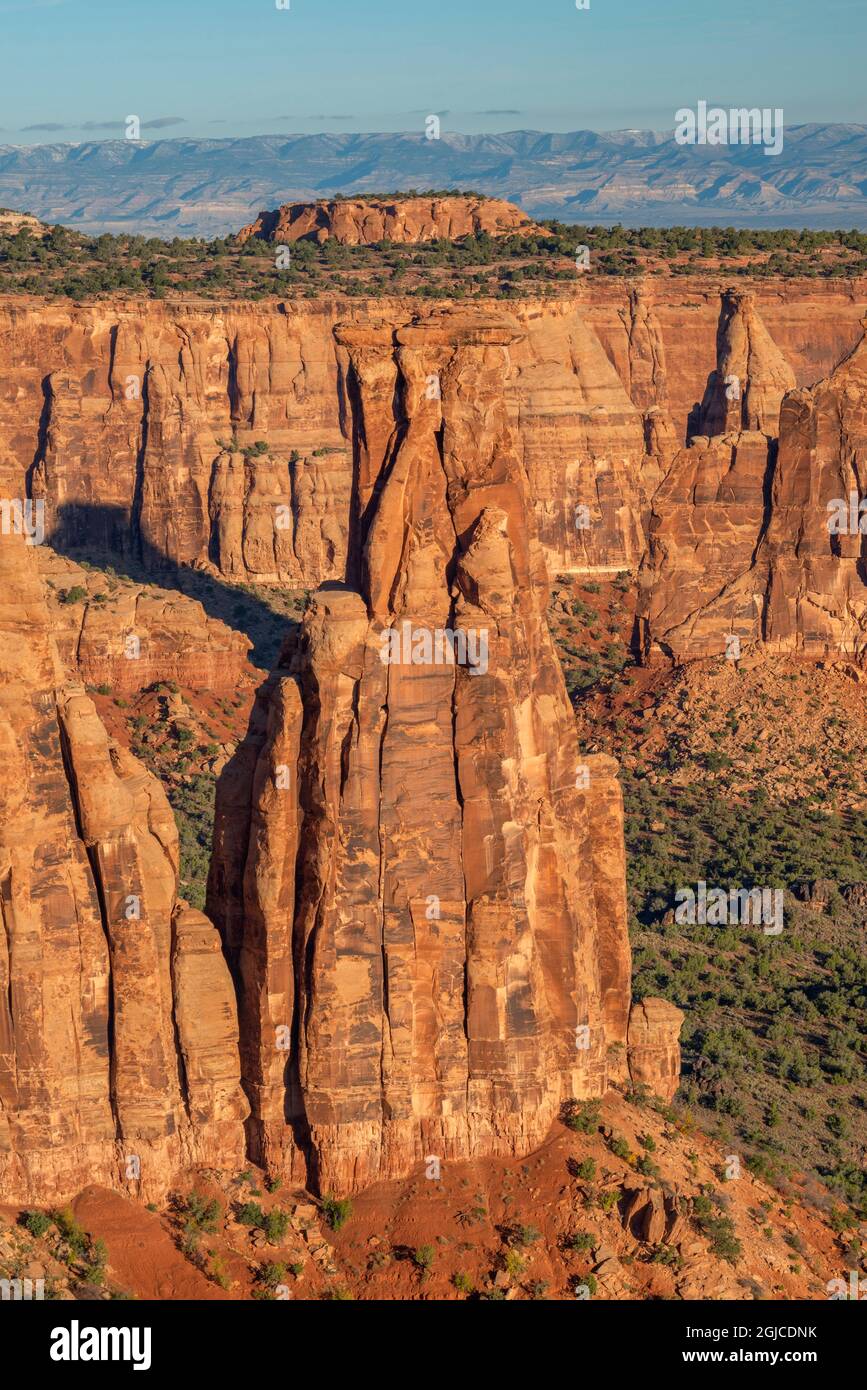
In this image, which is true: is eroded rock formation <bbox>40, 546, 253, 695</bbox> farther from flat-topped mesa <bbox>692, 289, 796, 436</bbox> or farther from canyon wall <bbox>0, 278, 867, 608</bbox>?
flat-topped mesa <bbox>692, 289, 796, 436</bbox>

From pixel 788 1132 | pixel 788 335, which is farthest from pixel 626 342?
pixel 788 1132

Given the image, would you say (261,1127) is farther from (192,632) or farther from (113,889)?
(192,632)

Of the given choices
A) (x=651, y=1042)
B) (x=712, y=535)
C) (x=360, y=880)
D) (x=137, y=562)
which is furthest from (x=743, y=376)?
(x=360, y=880)

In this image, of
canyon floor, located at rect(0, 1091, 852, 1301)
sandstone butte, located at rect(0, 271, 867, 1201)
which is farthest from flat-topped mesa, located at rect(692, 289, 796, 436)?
canyon floor, located at rect(0, 1091, 852, 1301)

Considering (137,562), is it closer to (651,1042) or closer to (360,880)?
(651,1042)

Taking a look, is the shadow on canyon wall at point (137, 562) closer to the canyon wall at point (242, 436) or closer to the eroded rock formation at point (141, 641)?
the canyon wall at point (242, 436)
